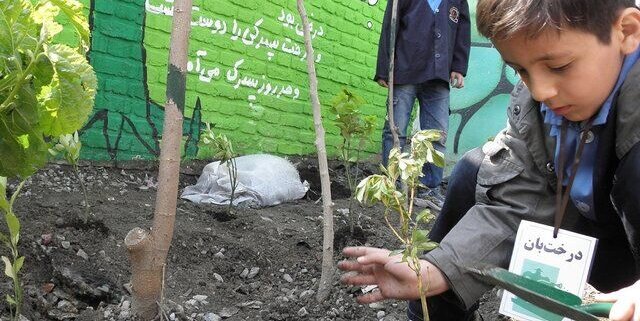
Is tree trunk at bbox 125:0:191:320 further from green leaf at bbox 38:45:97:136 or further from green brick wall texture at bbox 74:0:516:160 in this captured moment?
green brick wall texture at bbox 74:0:516:160

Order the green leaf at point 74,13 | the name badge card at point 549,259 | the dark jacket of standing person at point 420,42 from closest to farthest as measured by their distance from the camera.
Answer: the green leaf at point 74,13, the name badge card at point 549,259, the dark jacket of standing person at point 420,42

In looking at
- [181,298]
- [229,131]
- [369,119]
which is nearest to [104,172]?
[229,131]

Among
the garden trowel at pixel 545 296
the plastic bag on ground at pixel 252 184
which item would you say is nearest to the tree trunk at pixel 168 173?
the garden trowel at pixel 545 296

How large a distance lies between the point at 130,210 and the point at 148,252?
1.33m

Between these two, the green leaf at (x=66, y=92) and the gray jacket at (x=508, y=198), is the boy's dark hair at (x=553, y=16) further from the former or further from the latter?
the green leaf at (x=66, y=92)

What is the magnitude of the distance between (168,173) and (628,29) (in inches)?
45.0

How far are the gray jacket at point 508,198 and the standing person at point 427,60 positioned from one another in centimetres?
239

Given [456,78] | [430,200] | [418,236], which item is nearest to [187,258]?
[418,236]

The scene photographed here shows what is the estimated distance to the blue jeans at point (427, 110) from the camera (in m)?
4.34

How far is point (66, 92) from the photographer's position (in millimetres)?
1301

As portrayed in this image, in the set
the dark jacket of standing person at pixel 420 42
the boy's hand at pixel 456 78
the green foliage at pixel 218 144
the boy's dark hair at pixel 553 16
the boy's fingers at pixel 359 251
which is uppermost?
the dark jacket of standing person at pixel 420 42

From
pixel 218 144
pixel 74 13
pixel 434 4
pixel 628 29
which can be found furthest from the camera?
pixel 434 4

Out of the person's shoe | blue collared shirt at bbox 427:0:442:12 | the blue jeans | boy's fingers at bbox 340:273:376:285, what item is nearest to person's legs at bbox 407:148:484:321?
boy's fingers at bbox 340:273:376:285

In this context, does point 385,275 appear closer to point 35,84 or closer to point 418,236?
point 418,236
